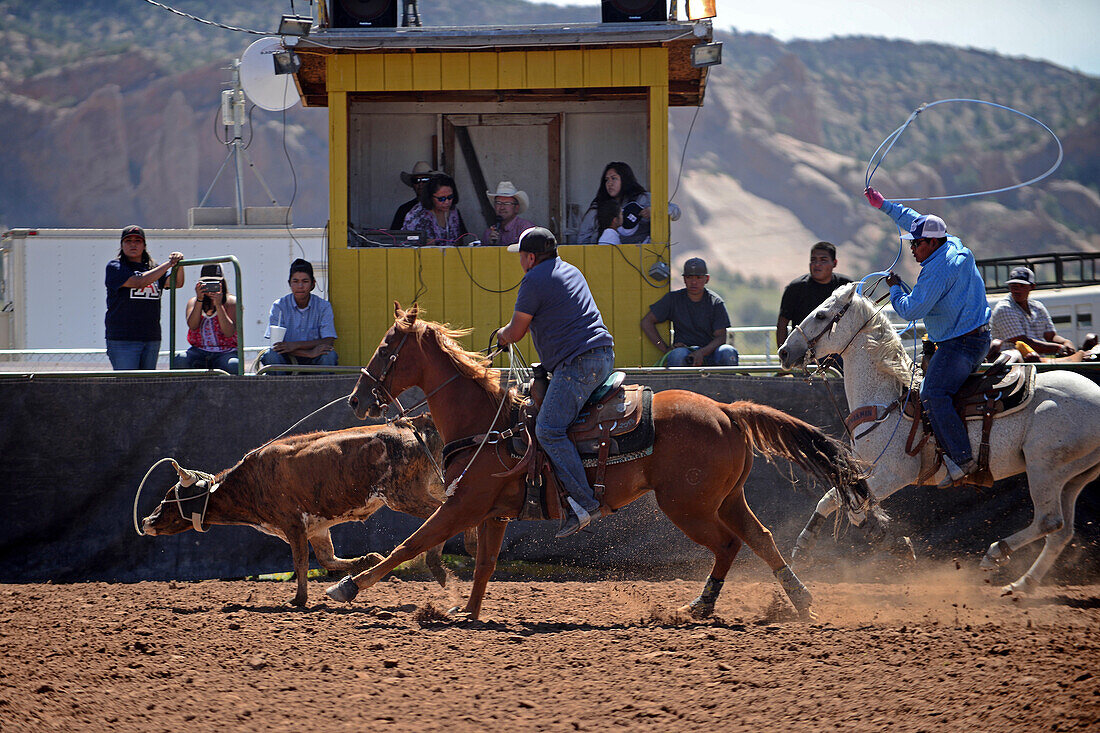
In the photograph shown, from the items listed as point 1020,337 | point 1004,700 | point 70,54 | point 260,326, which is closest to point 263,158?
point 70,54

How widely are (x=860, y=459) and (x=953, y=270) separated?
1.58m

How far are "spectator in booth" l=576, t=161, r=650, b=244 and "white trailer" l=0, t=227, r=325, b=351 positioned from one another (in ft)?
25.2

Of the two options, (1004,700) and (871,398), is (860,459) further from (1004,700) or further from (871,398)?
(1004,700)

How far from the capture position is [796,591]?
697 centimetres

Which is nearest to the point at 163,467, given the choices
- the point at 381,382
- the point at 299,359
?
the point at 299,359

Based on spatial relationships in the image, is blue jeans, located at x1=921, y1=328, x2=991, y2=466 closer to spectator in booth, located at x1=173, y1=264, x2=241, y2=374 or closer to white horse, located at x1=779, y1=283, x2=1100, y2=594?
white horse, located at x1=779, y1=283, x2=1100, y2=594

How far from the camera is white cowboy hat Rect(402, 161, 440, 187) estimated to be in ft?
39.6

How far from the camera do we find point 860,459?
8062 mm

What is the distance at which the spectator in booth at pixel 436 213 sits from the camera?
11883mm

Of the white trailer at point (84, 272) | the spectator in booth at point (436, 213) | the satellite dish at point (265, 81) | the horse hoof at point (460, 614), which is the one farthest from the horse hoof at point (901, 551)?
the white trailer at point (84, 272)

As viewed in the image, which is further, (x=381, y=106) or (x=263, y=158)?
(x=263, y=158)

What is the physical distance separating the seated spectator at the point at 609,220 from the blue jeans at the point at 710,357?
168cm

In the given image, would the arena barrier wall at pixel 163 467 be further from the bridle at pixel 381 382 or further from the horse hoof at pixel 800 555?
the bridle at pixel 381 382

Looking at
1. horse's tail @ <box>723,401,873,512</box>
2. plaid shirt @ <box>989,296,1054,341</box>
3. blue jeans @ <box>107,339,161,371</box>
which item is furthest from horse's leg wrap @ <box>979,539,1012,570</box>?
blue jeans @ <box>107,339,161,371</box>
